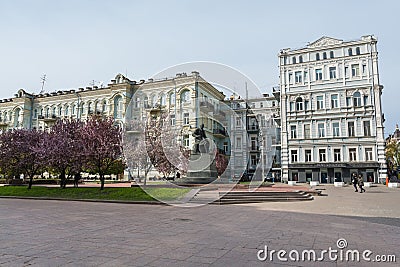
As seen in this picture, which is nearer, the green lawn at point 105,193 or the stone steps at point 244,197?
the stone steps at point 244,197

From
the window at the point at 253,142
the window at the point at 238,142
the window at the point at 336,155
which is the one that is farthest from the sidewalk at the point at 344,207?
the window at the point at 253,142

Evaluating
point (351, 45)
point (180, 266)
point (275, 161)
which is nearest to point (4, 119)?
point (275, 161)

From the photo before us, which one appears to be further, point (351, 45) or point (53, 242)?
point (351, 45)

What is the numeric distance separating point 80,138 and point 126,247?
1678 cm

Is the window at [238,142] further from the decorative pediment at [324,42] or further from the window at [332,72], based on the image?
the decorative pediment at [324,42]

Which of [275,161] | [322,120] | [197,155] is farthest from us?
[275,161]

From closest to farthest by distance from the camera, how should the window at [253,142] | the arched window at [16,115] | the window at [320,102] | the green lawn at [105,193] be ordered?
the green lawn at [105,193], the window at [320,102], the window at [253,142], the arched window at [16,115]

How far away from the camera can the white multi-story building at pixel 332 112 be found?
1515 inches

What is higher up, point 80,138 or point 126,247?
point 80,138

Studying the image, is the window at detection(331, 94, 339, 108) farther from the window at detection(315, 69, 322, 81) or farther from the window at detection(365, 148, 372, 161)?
the window at detection(365, 148, 372, 161)

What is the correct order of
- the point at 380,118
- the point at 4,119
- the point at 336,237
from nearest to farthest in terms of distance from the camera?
the point at 336,237 → the point at 380,118 → the point at 4,119

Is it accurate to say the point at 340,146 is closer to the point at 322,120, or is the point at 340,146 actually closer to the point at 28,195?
the point at 322,120

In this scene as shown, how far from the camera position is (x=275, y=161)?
46406 millimetres

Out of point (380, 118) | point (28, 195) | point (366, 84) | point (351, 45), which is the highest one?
point (351, 45)
